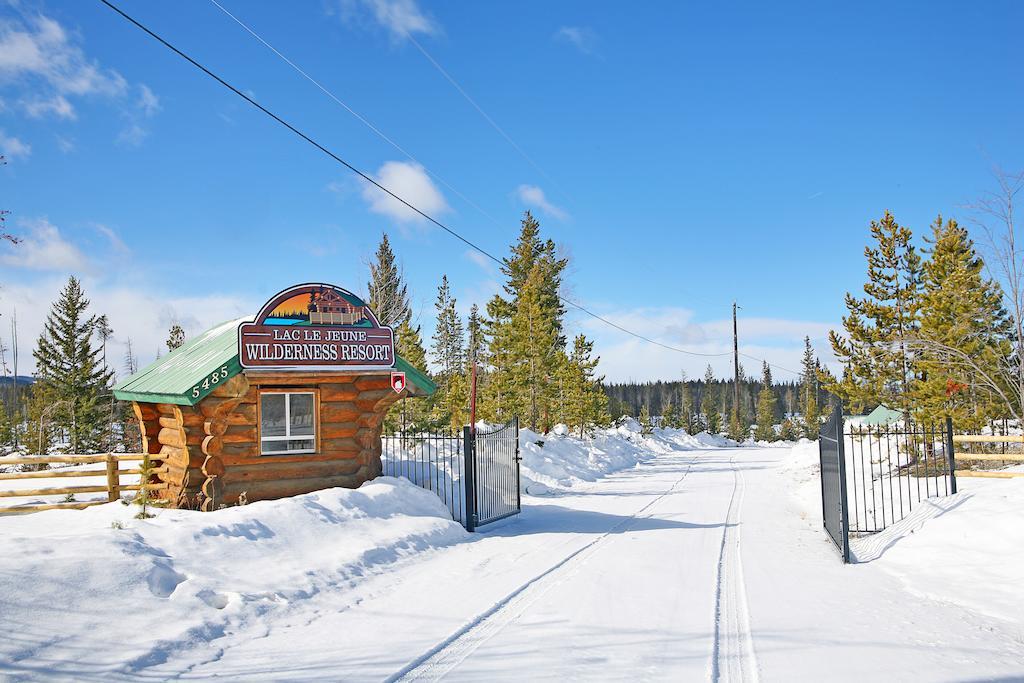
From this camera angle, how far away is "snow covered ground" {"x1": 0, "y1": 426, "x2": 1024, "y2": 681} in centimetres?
583

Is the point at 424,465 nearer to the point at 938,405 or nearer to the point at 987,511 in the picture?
the point at 987,511

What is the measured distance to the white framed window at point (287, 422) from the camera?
39.8 ft

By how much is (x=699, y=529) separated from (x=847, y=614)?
5.65 m

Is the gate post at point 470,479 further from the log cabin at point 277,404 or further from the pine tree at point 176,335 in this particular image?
the pine tree at point 176,335

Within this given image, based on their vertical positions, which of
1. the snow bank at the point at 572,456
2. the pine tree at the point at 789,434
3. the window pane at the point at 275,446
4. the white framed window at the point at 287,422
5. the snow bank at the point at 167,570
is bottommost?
the pine tree at the point at 789,434

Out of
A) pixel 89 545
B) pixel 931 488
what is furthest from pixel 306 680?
pixel 931 488

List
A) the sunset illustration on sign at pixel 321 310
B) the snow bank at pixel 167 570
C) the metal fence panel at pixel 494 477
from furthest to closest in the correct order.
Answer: the metal fence panel at pixel 494 477
the sunset illustration on sign at pixel 321 310
the snow bank at pixel 167 570

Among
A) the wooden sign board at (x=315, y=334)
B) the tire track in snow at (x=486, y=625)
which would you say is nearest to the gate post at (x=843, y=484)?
the tire track in snow at (x=486, y=625)

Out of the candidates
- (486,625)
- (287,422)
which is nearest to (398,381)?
(287,422)

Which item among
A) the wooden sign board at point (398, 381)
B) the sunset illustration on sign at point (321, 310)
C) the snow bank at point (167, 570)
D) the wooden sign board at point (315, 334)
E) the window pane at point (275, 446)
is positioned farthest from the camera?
the wooden sign board at point (398, 381)

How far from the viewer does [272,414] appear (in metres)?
12.4

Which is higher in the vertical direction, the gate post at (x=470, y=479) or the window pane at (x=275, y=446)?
the window pane at (x=275, y=446)

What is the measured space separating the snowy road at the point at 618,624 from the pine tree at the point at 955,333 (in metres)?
14.2

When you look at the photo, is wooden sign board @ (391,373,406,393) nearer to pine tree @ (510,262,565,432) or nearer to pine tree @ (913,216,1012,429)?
pine tree @ (913,216,1012,429)
